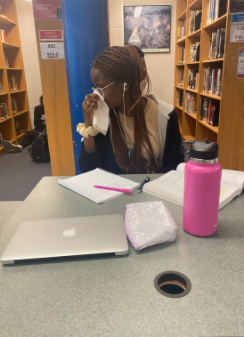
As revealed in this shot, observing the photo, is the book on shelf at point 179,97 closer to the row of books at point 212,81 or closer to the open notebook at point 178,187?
the row of books at point 212,81

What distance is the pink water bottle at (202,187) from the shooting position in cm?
63

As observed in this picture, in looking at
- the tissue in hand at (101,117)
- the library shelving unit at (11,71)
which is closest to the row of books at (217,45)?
the tissue in hand at (101,117)

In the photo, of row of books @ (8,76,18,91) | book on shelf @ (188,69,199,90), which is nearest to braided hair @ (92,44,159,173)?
book on shelf @ (188,69,199,90)

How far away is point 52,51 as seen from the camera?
193 centimetres

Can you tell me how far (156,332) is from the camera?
1.48 ft

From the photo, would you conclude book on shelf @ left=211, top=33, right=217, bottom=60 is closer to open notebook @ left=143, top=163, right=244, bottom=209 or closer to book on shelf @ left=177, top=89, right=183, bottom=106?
book on shelf @ left=177, top=89, right=183, bottom=106

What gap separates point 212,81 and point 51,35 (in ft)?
5.95

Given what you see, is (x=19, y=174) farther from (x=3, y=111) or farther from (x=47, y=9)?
(x=47, y=9)

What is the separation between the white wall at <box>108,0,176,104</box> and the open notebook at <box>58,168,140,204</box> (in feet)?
10.5

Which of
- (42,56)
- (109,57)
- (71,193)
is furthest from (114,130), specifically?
(42,56)

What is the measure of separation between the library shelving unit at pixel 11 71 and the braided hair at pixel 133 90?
3.13 meters

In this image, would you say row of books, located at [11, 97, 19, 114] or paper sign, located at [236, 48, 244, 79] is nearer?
paper sign, located at [236, 48, 244, 79]

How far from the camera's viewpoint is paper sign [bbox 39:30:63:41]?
1.88 metres

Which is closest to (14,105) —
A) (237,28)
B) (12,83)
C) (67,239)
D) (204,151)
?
(12,83)
